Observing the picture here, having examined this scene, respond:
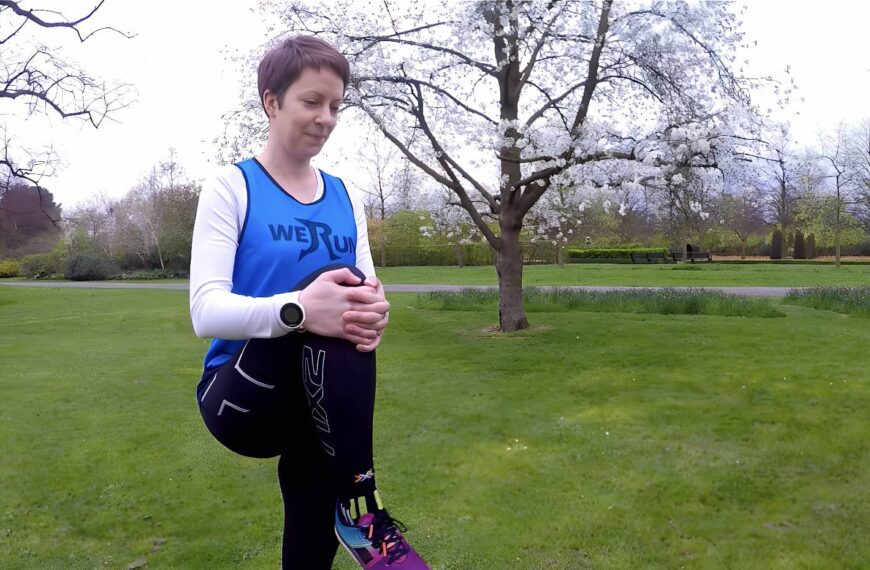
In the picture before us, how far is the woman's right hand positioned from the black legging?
0.10 ft

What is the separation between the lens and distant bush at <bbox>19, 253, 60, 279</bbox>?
46.8 m

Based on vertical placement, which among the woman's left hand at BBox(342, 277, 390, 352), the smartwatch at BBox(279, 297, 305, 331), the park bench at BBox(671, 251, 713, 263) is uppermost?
the smartwatch at BBox(279, 297, 305, 331)

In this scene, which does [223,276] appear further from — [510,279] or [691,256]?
[691,256]

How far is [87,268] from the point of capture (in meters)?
42.3

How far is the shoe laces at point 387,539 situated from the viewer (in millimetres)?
1599

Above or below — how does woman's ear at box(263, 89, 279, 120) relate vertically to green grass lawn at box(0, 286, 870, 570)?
above

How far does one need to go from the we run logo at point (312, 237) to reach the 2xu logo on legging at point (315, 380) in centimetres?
27

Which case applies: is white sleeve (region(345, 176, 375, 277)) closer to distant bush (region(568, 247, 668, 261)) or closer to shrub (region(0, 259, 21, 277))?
distant bush (region(568, 247, 668, 261))

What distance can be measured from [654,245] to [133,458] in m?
45.3

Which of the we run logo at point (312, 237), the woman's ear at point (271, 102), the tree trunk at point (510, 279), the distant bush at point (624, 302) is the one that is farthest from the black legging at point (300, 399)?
the distant bush at point (624, 302)

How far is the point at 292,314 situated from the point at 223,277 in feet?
0.73

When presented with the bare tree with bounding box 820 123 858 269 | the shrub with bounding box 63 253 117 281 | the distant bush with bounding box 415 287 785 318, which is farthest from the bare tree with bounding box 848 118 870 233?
the shrub with bounding box 63 253 117 281

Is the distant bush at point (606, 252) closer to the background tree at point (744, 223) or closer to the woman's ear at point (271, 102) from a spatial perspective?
the background tree at point (744, 223)

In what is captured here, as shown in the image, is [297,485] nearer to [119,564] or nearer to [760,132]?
[119,564]
